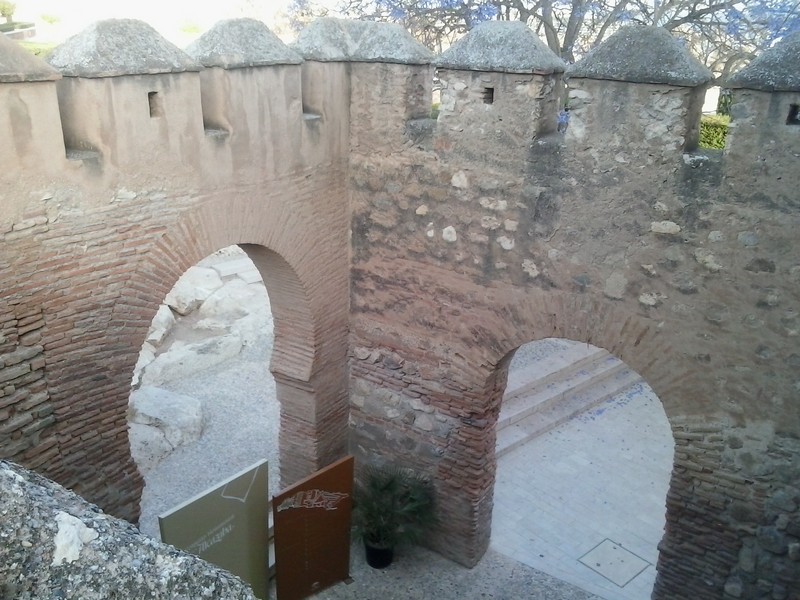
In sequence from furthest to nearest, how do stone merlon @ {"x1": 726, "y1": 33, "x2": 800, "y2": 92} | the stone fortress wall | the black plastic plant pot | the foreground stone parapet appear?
1. the black plastic plant pot
2. the stone fortress wall
3. stone merlon @ {"x1": 726, "y1": 33, "x2": 800, "y2": 92}
4. the foreground stone parapet

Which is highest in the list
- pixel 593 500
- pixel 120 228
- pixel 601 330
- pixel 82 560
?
pixel 82 560

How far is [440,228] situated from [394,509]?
94.7 inches

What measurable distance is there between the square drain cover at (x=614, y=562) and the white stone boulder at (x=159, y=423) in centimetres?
446

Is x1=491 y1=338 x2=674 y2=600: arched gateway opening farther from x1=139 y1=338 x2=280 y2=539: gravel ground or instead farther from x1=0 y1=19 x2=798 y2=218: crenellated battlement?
x1=0 y1=19 x2=798 y2=218: crenellated battlement

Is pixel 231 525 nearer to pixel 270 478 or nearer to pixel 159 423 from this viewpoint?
pixel 270 478

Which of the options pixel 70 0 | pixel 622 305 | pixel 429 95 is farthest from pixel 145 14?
pixel 622 305

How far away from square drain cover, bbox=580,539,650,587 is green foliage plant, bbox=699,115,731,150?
3796 millimetres

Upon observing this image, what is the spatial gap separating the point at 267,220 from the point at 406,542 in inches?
119

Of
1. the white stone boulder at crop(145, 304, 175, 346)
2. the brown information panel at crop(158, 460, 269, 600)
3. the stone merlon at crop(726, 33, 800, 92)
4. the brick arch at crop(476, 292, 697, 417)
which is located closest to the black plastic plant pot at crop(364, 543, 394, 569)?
the brown information panel at crop(158, 460, 269, 600)

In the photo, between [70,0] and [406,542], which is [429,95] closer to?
[406,542]

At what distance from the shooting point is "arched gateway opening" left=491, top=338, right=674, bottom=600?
7008mm

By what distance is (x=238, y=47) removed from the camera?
500 cm

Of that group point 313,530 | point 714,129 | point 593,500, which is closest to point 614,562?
point 593,500

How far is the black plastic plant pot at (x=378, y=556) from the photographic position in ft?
21.4
